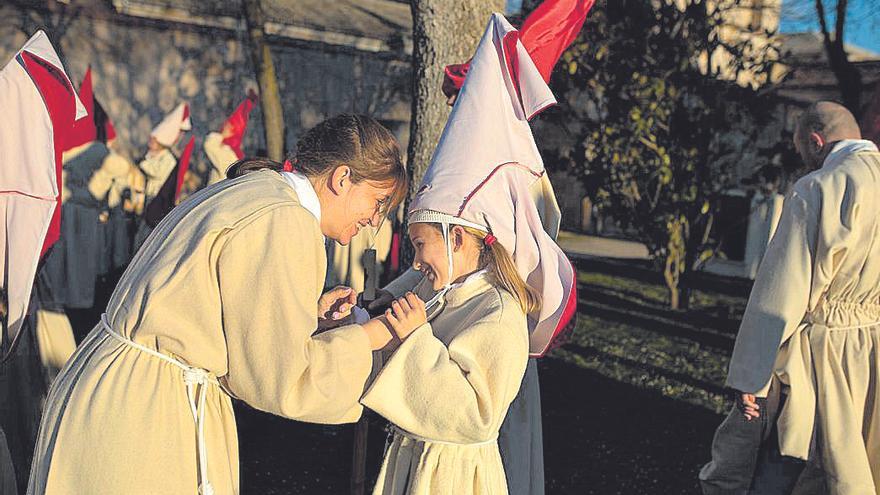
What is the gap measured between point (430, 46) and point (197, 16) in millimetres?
8354

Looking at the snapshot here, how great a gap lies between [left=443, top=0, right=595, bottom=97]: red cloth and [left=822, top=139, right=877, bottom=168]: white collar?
1.40 meters

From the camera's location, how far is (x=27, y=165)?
346cm

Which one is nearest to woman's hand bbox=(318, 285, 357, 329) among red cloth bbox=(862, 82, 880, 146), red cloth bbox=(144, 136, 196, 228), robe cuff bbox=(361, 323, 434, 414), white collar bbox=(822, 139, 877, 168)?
robe cuff bbox=(361, 323, 434, 414)

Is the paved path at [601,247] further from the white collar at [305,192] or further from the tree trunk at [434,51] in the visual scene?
the white collar at [305,192]

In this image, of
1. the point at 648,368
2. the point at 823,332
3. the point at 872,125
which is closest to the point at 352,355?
the point at 823,332

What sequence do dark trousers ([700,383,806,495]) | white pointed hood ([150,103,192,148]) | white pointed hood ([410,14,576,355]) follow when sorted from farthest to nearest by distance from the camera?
1. white pointed hood ([150,103,192,148])
2. dark trousers ([700,383,806,495])
3. white pointed hood ([410,14,576,355])

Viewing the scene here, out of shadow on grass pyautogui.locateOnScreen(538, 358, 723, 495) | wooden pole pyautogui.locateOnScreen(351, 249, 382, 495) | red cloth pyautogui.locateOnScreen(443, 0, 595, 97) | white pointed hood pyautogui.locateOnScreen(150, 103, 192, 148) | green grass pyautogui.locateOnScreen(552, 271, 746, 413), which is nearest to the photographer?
red cloth pyautogui.locateOnScreen(443, 0, 595, 97)

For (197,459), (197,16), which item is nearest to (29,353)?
(197,459)

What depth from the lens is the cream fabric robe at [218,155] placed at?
7.94m

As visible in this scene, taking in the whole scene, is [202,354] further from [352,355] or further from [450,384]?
[450,384]

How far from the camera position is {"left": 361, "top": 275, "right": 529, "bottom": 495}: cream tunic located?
2367 mm

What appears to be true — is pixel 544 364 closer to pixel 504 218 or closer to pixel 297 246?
pixel 504 218

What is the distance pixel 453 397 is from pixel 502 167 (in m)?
0.73

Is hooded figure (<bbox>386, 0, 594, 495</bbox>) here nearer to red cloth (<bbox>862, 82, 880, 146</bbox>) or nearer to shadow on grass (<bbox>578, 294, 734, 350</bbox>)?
red cloth (<bbox>862, 82, 880, 146</bbox>)
